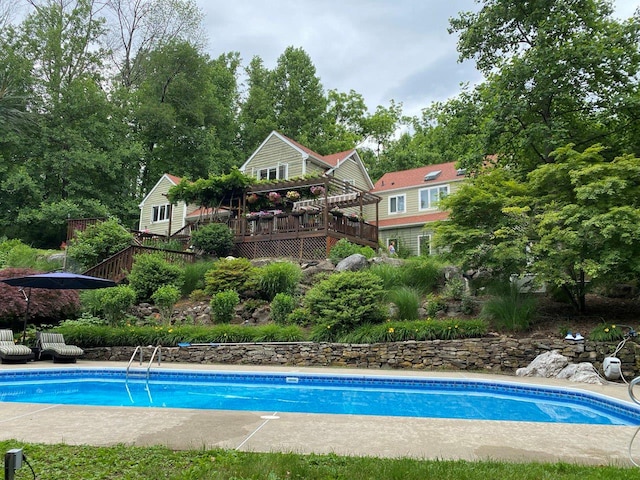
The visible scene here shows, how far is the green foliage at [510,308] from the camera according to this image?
1112cm

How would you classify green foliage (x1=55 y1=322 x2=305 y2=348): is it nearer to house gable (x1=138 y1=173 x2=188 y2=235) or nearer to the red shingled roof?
the red shingled roof

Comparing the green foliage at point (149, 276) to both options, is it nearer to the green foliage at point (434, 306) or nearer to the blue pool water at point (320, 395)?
the blue pool water at point (320, 395)

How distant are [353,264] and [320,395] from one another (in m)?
7.10

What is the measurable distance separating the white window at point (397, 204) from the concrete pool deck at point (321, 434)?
21.8 metres

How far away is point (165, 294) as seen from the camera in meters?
13.4

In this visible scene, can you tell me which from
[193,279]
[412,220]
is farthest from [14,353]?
[412,220]

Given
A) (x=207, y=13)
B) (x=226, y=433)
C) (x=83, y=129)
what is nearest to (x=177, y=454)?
(x=226, y=433)

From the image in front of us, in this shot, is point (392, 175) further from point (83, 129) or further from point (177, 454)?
point (177, 454)

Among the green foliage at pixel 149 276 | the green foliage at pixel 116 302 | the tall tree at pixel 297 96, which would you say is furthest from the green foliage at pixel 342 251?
the tall tree at pixel 297 96

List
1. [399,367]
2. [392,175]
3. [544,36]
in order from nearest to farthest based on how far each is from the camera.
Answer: [399,367] < [544,36] < [392,175]

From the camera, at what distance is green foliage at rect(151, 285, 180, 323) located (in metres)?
13.4

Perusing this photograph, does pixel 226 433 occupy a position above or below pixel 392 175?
below

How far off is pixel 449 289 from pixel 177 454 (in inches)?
414

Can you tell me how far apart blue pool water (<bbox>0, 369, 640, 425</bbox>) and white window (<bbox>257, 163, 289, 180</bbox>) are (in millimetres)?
18114
